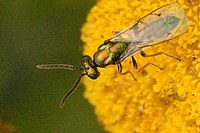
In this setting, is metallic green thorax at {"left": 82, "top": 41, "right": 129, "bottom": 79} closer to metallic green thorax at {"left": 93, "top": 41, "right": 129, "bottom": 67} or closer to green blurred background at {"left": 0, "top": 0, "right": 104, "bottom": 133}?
metallic green thorax at {"left": 93, "top": 41, "right": 129, "bottom": 67}

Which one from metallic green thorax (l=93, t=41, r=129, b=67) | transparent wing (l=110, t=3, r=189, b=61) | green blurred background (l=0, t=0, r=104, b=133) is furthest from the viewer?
green blurred background (l=0, t=0, r=104, b=133)

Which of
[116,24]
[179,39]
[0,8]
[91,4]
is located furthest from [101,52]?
[0,8]

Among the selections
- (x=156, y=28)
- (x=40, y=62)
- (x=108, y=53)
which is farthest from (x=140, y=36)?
(x=40, y=62)

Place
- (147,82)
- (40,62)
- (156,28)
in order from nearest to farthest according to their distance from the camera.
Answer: (156,28)
(147,82)
(40,62)

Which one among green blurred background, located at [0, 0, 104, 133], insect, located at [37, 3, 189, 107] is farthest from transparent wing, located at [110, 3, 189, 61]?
green blurred background, located at [0, 0, 104, 133]

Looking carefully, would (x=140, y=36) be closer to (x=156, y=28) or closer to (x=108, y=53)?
(x=156, y=28)

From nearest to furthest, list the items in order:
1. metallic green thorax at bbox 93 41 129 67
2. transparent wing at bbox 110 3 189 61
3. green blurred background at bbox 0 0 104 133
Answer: transparent wing at bbox 110 3 189 61 < metallic green thorax at bbox 93 41 129 67 < green blurred background at bbox 0 0 104 133

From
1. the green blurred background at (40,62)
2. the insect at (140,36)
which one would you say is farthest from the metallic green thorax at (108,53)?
→ the green blurred background at (40,62)

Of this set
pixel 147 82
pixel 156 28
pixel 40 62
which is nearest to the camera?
pixel 156 28
